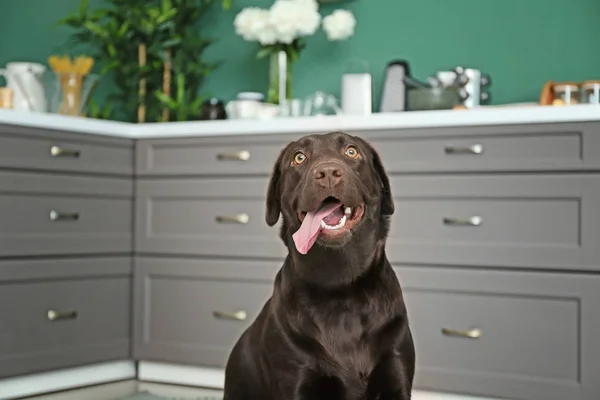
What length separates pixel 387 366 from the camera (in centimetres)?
189

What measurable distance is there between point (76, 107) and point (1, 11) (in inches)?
53.7

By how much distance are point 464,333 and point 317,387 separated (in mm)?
1123

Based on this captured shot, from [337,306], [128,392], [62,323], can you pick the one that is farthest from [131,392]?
[337,306]

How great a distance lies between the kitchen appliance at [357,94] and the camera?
3516 mm

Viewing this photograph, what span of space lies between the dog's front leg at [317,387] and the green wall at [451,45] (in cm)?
189

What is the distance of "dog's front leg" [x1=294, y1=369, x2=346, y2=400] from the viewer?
188 cm

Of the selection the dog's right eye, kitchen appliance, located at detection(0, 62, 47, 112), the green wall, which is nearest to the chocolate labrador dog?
the dog's right eye

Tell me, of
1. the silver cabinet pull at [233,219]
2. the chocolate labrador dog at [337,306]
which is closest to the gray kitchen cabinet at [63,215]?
the silver cabinet pull at [233,219]

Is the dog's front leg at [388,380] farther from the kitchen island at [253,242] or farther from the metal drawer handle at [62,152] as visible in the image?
the metal drawer handle at [62,152]

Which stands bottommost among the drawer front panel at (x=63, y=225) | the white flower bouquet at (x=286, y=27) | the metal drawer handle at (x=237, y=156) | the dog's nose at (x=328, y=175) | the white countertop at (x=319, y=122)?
the drawer front panel at (x=63, y=225)

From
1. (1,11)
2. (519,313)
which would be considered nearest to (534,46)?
(519,313)

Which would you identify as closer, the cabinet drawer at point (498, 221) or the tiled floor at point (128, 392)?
the cabinet drawer at point (498, 221)

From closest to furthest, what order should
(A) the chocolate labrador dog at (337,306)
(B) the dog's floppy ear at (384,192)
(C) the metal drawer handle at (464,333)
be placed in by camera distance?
(A) the chocolate labrador dog at (337,306), (B) the dog's floppy ear at (384,192), (C) the metal drawer handle at (464,333)

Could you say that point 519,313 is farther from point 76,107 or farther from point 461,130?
point 76,107
